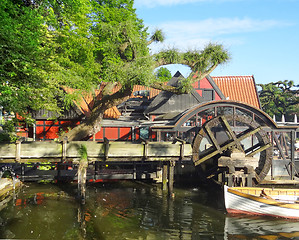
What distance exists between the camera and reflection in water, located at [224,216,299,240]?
8.94 meters

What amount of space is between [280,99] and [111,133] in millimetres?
23593

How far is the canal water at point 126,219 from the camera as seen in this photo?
335 inches

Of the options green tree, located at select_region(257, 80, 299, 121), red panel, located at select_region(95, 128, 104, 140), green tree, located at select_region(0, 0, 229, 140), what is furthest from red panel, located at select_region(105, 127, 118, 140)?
green tree, located at select_region(257, 80, 299, 121)

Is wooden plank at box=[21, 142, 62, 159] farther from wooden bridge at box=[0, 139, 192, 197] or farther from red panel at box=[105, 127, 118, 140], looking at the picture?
red panel at box=[105, 127, 118, 140]

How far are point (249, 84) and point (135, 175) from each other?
17.4 metres

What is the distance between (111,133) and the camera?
1927 cm

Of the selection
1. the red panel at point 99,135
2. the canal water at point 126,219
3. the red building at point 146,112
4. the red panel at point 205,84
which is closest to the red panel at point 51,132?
the red building at point 146,112

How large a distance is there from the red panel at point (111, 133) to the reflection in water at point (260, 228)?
10636 millimetres

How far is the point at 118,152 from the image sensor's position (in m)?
11.1

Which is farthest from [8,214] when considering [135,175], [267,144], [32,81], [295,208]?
[267,144]

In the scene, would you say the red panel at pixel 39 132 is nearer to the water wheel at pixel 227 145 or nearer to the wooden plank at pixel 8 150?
the wooden plank at pixel 8 150

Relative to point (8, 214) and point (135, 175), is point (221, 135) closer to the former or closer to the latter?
point (135, 175)

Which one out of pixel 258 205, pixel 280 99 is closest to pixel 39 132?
pixel 258 205

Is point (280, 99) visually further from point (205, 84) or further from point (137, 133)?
point (137, 133)
